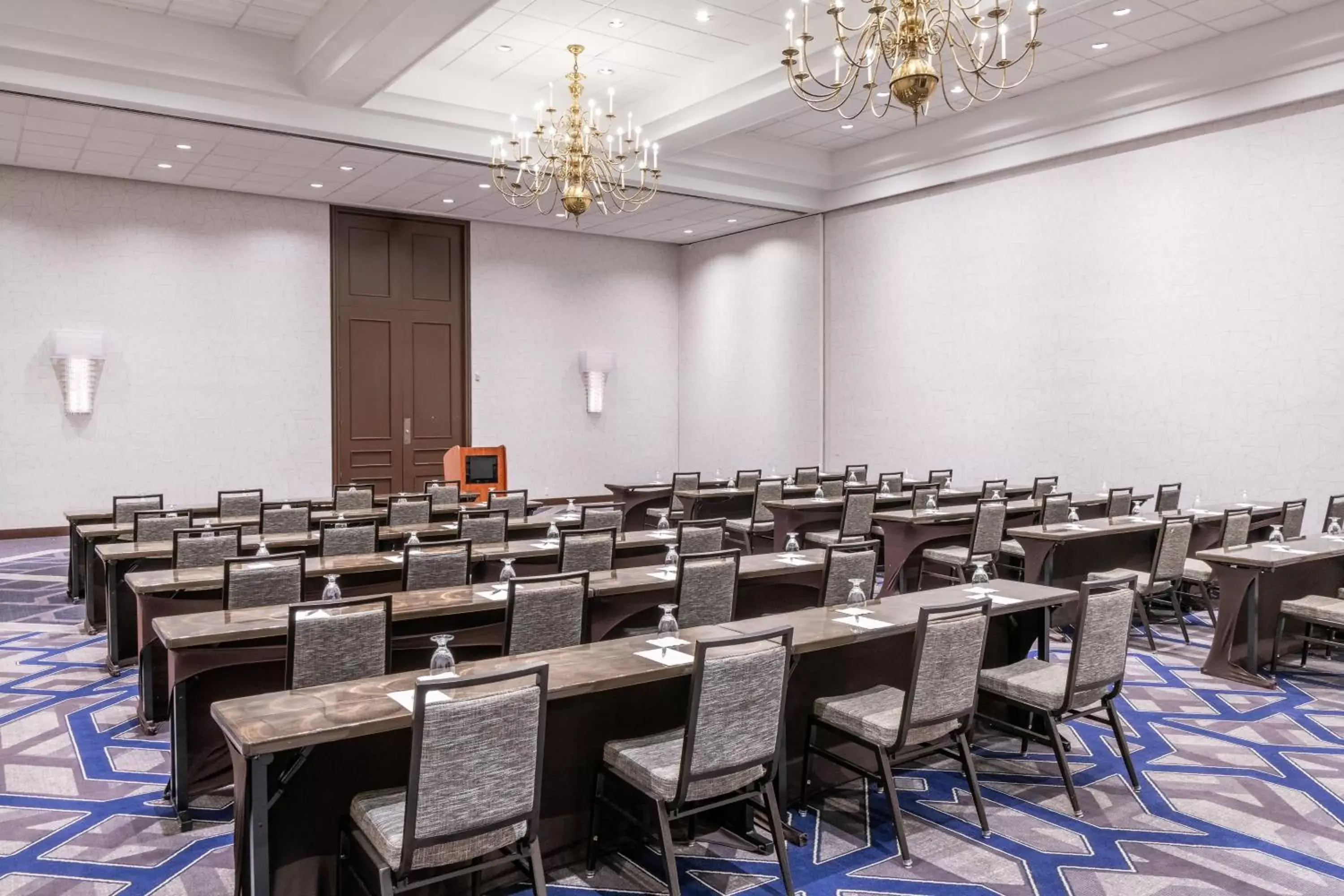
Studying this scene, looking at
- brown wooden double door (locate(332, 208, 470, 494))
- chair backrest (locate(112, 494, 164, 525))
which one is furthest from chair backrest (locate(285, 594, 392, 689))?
brown wooden double door (locate(332, 208, 470, 494))

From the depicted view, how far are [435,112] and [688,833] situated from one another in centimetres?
926

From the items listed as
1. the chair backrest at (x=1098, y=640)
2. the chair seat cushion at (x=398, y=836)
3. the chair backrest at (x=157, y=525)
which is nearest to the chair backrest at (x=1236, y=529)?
the chair backrest at (x=1098, y=640)

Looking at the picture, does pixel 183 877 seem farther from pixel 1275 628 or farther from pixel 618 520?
pixel 1275 628

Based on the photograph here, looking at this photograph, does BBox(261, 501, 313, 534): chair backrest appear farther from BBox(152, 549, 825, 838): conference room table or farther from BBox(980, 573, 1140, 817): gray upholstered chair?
BBox(980, 573, 1140, 817): gray upholstered chair

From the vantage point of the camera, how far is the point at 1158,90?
9.85 m

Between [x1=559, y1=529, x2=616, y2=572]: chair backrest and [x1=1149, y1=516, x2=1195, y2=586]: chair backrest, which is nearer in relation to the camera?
[x1=559, y1=529, x2=616, y2=572]: chair backrest

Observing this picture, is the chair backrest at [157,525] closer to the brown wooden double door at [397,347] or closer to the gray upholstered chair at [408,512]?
the gray upholstered chair at [408,512]

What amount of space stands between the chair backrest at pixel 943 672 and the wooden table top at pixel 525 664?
32 cm

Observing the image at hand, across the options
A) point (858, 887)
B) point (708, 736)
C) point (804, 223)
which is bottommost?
point (858, 887)

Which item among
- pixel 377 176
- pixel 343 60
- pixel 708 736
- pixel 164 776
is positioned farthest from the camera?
pixel 377 176

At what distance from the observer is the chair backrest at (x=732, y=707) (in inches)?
115

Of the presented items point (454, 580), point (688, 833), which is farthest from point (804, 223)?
point (688, 833)

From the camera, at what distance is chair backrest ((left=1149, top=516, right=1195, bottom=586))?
650cm

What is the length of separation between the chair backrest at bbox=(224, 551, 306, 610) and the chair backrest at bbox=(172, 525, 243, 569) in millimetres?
1158
